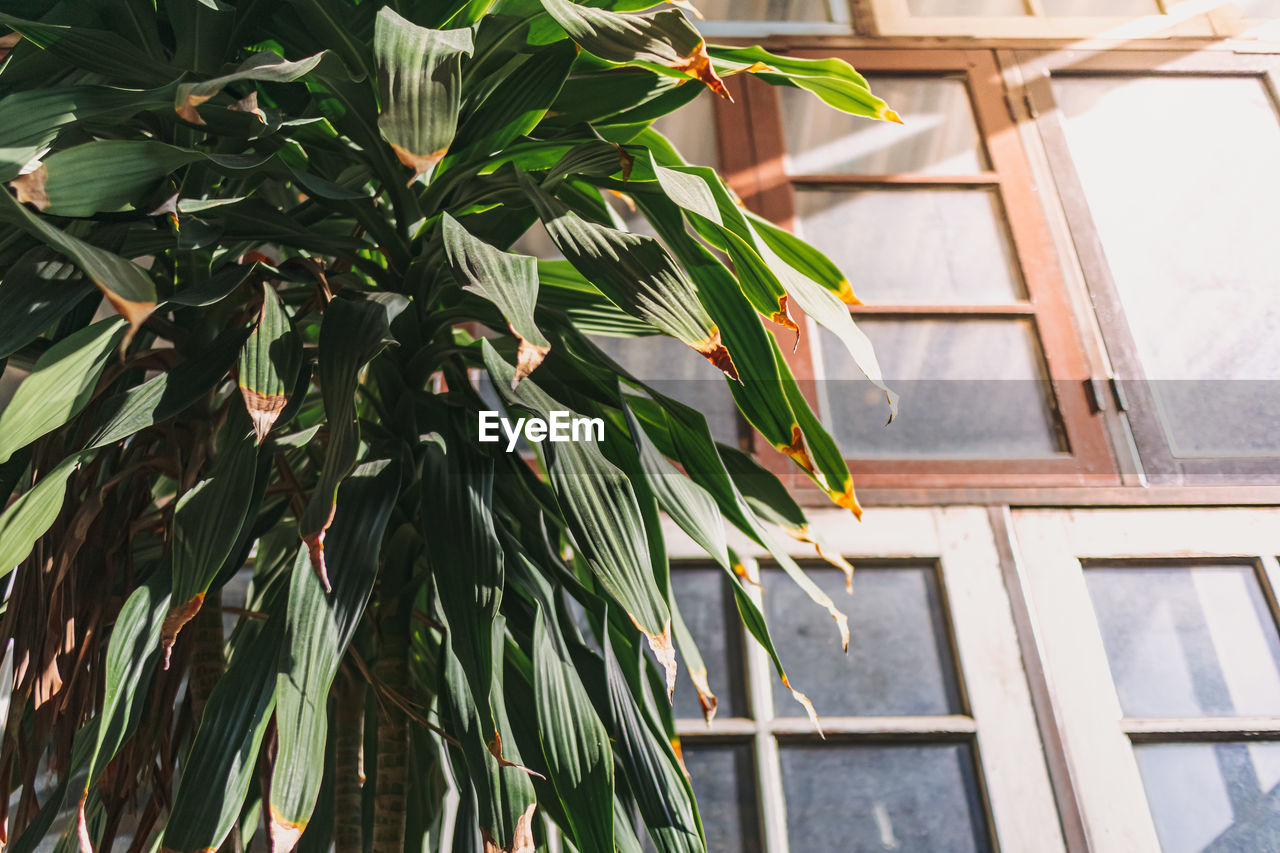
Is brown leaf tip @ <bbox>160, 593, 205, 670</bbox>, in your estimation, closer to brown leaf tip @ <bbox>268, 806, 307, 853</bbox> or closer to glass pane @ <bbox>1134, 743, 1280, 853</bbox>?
brown leaf tip @ <bbox>268, 806, 307, 853</bbox>

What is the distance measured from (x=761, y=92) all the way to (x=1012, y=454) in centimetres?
88

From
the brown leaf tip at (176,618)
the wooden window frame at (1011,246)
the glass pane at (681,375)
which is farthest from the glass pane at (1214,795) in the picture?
the brown leaf tip at (176,618)

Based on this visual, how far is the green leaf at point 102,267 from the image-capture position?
52 centimetres

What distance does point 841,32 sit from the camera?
1.94 meters

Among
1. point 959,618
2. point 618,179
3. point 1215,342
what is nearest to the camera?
point 618,179

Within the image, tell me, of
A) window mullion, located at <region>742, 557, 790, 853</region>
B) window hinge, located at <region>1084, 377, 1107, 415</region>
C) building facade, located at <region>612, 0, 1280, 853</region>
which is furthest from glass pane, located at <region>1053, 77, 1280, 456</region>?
window mullion, located at <region>742, 557, 790, 853</region>

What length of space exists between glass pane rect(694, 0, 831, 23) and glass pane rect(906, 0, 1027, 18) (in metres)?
0.19

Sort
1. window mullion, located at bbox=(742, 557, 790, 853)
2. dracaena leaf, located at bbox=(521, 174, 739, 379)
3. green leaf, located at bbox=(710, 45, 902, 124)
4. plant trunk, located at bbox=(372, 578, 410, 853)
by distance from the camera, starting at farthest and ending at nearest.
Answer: window mullion, located at bbox=(742, 557, 790, 853) → green leaf, located at bbox=(710, 45, 902, 124) → plant trunk, located at bbox=(372, 578, 410, 853) → dracaena leaf, located at bbox=(521, 174, 739, 379)

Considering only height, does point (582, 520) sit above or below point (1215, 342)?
below

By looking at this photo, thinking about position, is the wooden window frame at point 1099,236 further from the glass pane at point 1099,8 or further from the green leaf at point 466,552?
the green leaf at point 466,552

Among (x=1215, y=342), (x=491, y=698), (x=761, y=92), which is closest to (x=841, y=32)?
(x=761, y=92)

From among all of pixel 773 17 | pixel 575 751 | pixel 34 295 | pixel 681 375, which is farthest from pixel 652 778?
pixel 773 17

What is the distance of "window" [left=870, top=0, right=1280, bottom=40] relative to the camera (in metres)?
1.94

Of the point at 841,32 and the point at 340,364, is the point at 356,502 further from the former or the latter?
the point at 841,32
